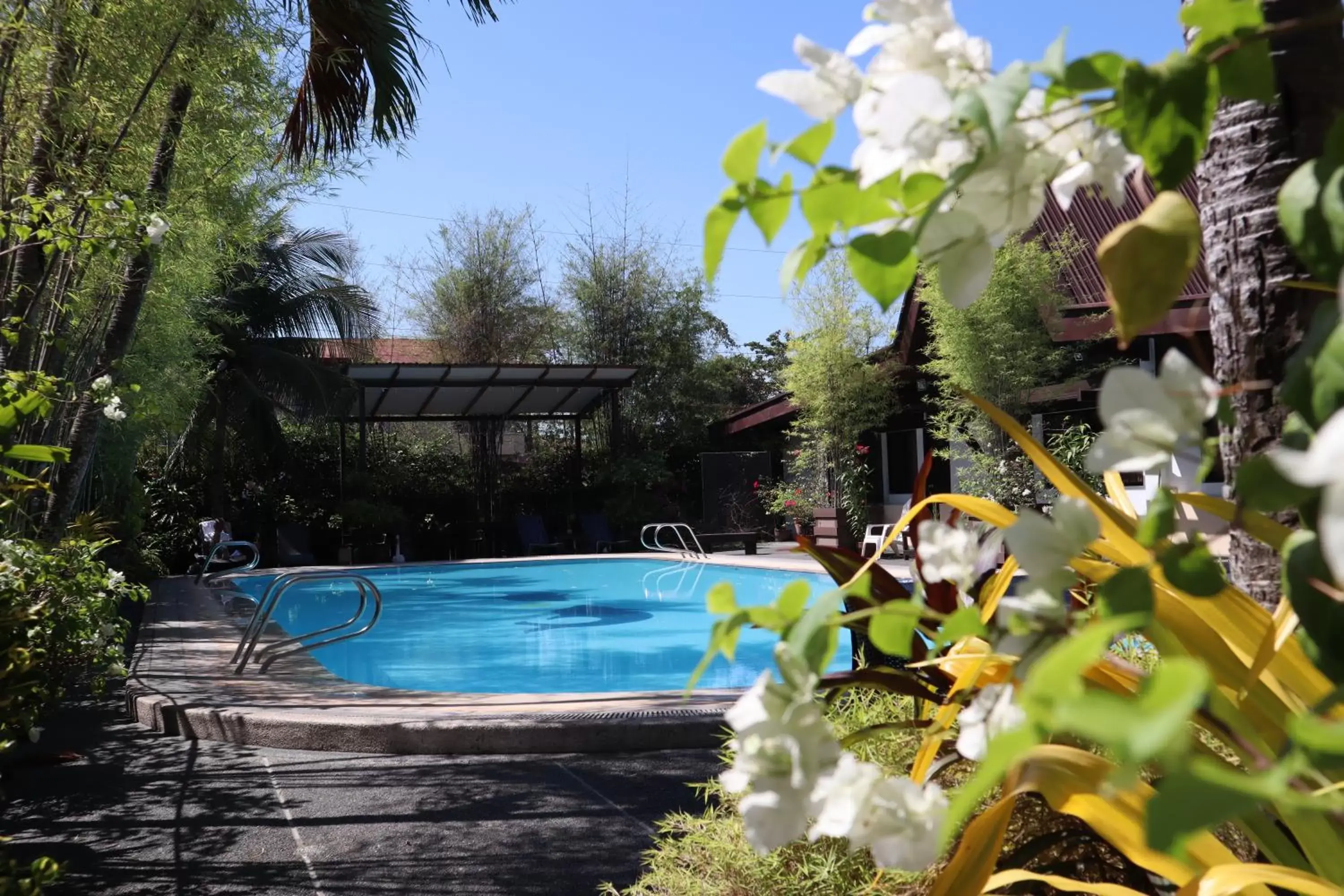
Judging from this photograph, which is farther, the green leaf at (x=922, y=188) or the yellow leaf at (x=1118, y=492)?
the yellow leaf at (x=1118, y=492)

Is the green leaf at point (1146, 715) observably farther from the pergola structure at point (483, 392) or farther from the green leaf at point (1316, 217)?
the pergola structure at point (483, 392)

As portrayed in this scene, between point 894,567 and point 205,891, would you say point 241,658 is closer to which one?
point 205,891

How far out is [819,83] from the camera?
1.82 ft

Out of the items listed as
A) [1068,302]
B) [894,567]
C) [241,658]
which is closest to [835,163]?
[241,658]

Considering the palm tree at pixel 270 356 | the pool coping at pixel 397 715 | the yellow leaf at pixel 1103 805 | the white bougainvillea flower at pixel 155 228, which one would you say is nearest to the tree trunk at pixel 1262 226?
the yellow leaf at pixel 1103 805

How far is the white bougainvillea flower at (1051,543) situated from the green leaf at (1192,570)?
0.12 ft

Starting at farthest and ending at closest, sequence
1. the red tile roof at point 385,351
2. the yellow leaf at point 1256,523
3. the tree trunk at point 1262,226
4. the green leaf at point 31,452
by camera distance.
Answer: the red tile roof at point 385,351, the green leaf at point 31,452, the tree trunk at point 1262,226, the yellow leaf at point 1256,523

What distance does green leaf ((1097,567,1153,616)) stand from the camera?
435 millimetres

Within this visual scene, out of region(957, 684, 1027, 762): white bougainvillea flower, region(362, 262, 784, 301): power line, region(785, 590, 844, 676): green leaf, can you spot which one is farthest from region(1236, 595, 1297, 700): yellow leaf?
region(362, 262, 784, 301): power line

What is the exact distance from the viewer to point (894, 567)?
1130 cm

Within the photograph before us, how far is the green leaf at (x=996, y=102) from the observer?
0.44m

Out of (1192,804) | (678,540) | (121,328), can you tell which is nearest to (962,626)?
(1192,804)

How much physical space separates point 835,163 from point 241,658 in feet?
21.8

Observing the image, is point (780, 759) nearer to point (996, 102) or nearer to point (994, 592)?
point (996, 102)
